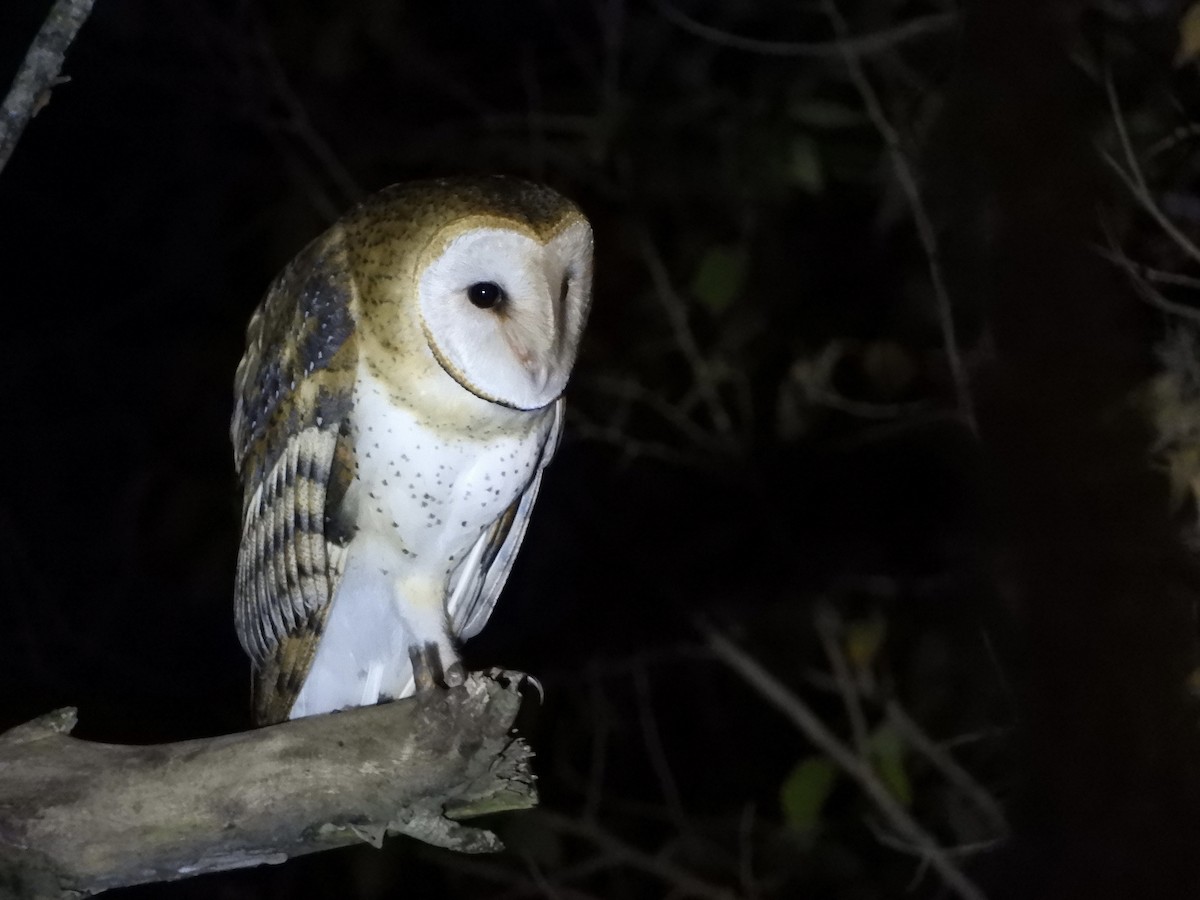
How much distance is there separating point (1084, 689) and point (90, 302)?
1515mm

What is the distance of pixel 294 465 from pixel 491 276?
0.85 ft

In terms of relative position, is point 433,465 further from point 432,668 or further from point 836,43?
point 836,43

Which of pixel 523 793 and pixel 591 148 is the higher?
pixel 591 148

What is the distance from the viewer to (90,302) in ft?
6.42

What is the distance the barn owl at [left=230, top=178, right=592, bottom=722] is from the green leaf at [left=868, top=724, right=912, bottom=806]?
1.12m

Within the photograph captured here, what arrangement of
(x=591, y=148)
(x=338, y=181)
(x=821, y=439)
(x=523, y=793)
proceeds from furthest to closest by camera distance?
Result: 1. (x=821, y=439)
2. (x=591, y=148)
3. (x=338, y=181)
4. (x=523, y=793)

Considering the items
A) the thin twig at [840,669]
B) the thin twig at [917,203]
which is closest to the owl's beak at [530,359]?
the thin twig at [917,203]

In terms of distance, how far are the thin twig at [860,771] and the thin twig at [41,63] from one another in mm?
1577

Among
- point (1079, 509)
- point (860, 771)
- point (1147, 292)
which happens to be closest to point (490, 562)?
point (1079, 509)

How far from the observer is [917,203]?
6.33ft

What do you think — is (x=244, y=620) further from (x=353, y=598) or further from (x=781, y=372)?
(x=781, y=372)

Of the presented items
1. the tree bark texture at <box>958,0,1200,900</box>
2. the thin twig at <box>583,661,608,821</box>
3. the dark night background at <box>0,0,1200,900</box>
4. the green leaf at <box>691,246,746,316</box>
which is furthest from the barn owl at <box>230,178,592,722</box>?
the thin twig at <box>583,661,608,821</box>

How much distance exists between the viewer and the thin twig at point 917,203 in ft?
6.26

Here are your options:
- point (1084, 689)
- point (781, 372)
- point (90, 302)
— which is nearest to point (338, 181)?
point (90, 302)
